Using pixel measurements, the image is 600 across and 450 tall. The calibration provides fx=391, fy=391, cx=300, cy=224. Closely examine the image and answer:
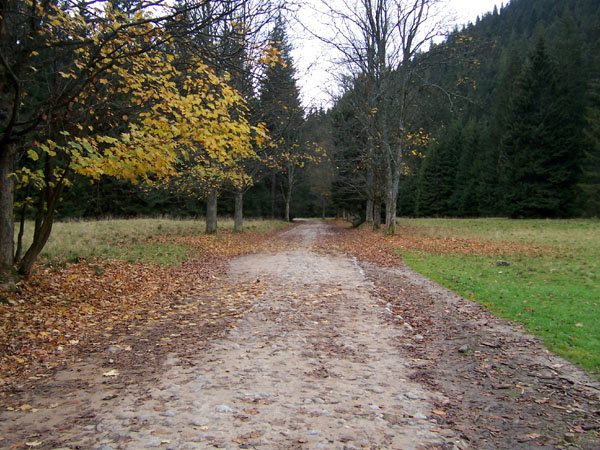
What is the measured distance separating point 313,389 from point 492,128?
55.2 meters

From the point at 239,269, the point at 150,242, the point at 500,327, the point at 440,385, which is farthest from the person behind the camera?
the point at 150,242

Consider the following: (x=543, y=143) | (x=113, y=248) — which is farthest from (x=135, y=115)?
(x=543, y=143)

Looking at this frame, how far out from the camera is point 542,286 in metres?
8.61

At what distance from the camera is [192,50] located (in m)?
7.03

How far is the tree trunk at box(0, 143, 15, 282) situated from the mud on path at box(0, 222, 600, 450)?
308 cm

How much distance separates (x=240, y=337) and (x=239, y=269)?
5.63 meters

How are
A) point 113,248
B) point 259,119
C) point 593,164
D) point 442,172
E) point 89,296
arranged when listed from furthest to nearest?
point 442,172
point 593,164
point 259,119
point 113,248
point 89,296

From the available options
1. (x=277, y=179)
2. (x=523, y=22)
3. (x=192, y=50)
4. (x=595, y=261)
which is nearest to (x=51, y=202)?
(x=192, y=50)

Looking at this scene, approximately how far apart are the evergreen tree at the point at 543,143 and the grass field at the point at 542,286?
26091mm

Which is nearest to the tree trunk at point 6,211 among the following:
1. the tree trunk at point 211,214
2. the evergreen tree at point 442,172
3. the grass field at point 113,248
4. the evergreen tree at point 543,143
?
the grass field at point 113,248

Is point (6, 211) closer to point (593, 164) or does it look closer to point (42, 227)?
point (42, 227)

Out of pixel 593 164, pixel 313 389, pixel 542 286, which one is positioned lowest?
pixel 313 389

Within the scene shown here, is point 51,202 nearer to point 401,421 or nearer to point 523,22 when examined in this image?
point 401,421

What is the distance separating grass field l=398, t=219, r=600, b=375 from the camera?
5.34 m
